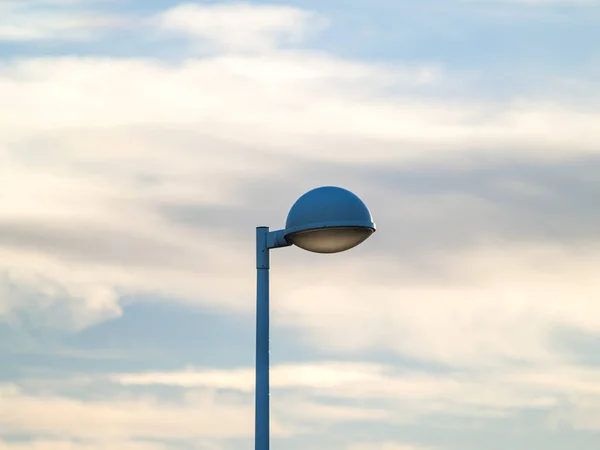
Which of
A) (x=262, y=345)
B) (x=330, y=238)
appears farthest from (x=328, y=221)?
(x=262, y=345)

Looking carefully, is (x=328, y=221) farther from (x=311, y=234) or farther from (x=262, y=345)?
(x=262, y=345)

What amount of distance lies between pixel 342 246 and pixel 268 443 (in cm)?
286

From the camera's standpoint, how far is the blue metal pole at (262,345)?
2291 cm

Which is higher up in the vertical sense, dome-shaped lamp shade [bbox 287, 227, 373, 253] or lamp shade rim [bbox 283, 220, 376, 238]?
lamp shade rim [bbox 283, 220, 376, 238]

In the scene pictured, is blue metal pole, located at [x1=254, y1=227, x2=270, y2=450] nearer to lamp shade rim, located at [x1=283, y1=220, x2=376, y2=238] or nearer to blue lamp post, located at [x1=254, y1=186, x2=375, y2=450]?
blue lamp post, located at [x1=254, y1=186, x2=375, y2=450]

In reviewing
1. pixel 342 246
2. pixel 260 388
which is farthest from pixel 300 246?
pixel 260 388

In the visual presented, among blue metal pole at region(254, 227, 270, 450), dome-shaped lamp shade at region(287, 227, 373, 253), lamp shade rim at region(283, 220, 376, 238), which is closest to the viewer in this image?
blue metal pole at region(254, 227, 270, 450)

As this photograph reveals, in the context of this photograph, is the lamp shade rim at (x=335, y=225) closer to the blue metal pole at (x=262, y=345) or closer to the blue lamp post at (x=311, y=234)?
the blue lamp post at (x=311, y=234)

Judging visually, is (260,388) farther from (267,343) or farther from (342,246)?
(342,246)

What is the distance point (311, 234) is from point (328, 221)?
1.05 ft

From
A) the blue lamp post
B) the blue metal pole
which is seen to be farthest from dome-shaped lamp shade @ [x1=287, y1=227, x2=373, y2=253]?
the blue metal pole

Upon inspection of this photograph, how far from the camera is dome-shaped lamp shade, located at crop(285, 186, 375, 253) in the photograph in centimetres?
2311

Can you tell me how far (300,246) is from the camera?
23.5 metres

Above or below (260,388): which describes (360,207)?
above
